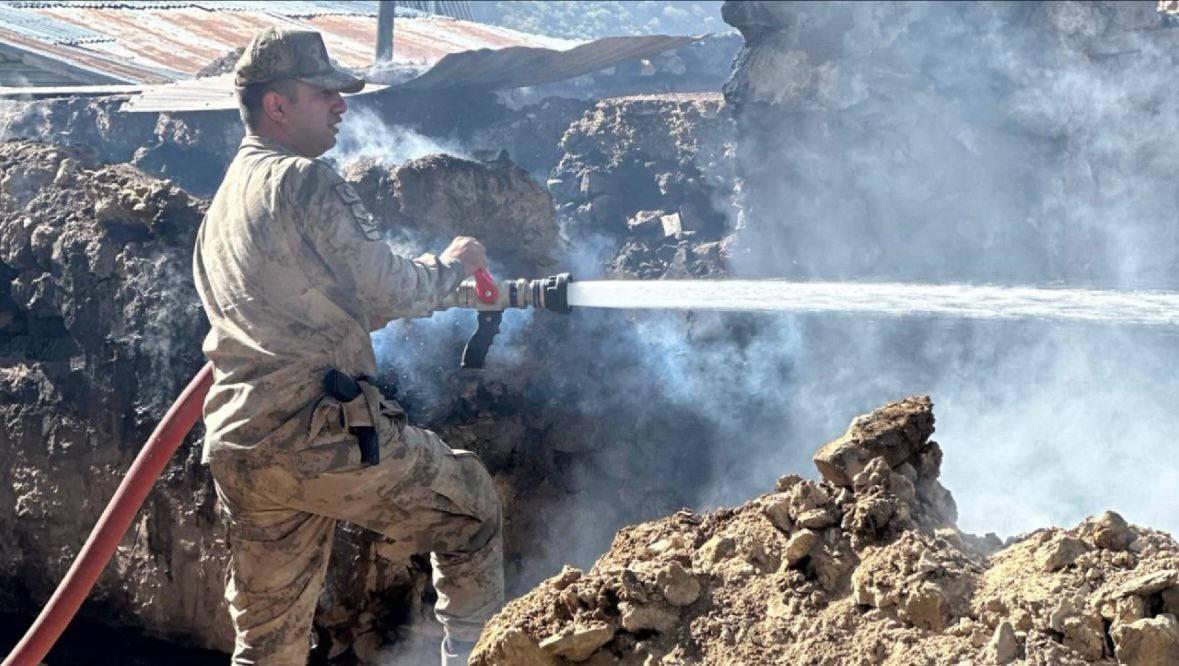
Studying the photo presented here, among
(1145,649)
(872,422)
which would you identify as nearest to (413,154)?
(872,422)

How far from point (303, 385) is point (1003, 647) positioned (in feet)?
7.14

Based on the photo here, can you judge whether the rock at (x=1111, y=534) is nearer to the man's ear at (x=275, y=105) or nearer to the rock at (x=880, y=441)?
the rock at (x=880, y=441)

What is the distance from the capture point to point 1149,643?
271 cm

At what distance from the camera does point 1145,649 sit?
271 centimetres

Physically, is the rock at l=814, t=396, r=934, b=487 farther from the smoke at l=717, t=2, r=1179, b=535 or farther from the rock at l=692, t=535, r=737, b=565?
the smoke at l=717, t=2, r=1179, b=535

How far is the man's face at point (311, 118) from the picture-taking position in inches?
169

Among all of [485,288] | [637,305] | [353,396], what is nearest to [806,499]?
[353,396]

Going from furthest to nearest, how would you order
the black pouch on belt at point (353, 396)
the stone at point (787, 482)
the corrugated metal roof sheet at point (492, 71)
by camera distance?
the corrugated metal roof sheet at point (492, 71) → the black pouch on belt at point (353, 396) → the stone at point (787, 482)

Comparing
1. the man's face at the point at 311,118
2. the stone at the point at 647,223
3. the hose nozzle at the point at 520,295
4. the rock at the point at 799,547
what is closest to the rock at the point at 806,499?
the rock at the point at 799,547

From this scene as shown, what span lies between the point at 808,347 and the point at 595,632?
247 inches

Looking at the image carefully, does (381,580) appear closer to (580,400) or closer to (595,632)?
(580,400)

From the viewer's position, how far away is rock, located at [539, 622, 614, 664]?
3.19 meters

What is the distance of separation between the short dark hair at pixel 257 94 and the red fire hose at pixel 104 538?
3.19ft

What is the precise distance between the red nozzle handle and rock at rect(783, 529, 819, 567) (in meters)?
1.68
